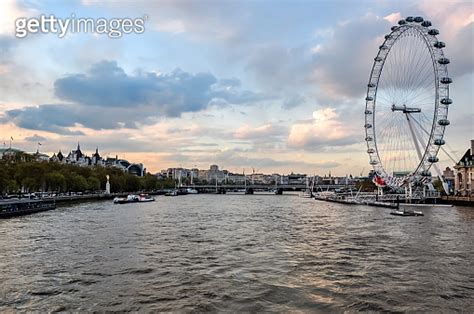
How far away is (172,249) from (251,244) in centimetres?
573

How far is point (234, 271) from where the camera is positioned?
20.5 m

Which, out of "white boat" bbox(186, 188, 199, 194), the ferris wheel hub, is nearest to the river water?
the ferris wheel hub

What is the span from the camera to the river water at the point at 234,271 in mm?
15539

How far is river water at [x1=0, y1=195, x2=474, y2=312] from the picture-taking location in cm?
1554

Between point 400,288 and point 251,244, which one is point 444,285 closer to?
point 400,288

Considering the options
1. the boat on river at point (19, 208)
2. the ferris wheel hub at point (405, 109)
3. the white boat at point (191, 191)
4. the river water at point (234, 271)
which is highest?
the ferris wheel hub at point (405, 109)

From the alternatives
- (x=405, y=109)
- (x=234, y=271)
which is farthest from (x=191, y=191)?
(x=234, y=271)

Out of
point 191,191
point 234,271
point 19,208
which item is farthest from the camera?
point 191,191

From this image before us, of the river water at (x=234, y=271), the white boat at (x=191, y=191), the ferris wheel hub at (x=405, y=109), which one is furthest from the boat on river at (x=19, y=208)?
the white boat at (x=191, y=191)

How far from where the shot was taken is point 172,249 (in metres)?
27.0

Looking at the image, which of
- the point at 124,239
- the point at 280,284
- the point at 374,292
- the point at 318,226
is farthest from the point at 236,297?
the point at 318,226

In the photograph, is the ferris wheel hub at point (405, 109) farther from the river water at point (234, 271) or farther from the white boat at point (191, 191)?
the white boat at point (191, 191)

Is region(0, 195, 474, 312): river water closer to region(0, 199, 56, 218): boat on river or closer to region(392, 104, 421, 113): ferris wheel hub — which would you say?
region(0, 199, 56, 218): boat on river

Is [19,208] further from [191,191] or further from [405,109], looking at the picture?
[191,191]
